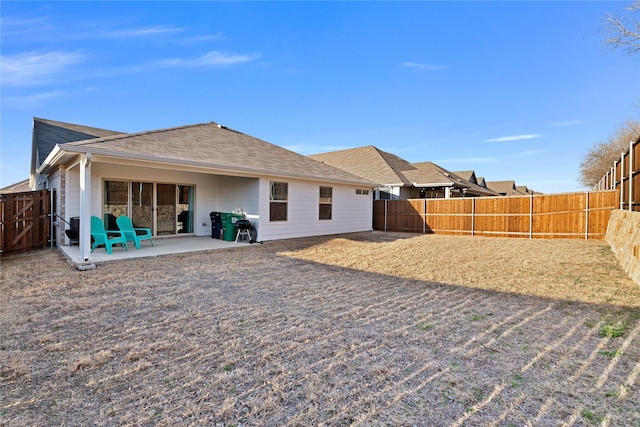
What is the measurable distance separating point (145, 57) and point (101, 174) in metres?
4.89

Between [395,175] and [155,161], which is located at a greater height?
[395,175]

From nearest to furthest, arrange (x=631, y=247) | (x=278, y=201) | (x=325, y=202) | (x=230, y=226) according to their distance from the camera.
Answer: (x=631, y=247) < (x=230, y=226) < (x=278, y=201) < (x=325, y=202)

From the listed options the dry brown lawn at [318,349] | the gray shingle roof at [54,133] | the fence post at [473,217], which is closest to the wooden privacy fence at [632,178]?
the dry brown lawn at [318,349]

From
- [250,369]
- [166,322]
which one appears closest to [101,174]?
[166,322]

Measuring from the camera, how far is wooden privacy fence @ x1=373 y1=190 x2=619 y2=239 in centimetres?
1073

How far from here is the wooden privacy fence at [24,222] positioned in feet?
24.5

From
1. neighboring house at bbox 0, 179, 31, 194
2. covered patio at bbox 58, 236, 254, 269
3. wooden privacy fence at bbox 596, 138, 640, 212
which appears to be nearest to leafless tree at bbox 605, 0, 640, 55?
wooden privacy fence at bbox 596, 138, 640, 212

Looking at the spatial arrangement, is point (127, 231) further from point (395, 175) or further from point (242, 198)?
point (395, 175)

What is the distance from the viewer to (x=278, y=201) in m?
10.6

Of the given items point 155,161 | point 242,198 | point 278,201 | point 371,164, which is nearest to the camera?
point 155,161

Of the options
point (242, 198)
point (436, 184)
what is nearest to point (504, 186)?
point (436, 184)

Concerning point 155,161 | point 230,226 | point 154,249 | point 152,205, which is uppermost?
point 155,161

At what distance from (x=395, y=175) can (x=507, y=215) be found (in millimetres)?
6785

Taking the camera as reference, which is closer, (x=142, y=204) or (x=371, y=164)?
(x=142, y=204)
